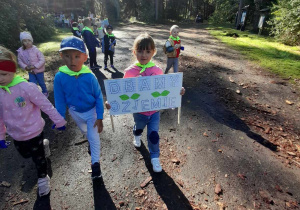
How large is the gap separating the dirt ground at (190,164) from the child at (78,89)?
862 mm

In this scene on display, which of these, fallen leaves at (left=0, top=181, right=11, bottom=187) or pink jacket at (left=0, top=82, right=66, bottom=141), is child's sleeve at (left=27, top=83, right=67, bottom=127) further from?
fallen leaves at (left=0, top=181, right=11, bottom=187)

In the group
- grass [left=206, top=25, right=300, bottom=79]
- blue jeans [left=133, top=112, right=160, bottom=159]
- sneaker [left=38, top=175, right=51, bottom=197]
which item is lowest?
sneaker [left=38, top=175, right=51, bottom=197]

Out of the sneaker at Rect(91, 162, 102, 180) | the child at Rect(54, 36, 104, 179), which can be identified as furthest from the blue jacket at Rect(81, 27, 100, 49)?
the sneaker at Rect(91, 162, 102, 180)

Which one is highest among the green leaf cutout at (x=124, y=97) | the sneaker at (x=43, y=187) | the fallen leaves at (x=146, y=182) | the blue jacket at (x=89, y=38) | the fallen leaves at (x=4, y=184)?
the blue jacket at (x=89, y=38)

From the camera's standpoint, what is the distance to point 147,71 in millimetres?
2965

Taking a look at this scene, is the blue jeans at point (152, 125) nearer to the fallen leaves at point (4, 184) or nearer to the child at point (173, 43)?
the fallen leaves at point (4, 184)

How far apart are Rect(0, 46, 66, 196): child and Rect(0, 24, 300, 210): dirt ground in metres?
0.86

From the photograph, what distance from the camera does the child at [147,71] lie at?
279cm

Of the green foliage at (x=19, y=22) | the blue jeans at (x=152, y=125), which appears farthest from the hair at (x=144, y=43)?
the green foliage at (x=19, y=22)

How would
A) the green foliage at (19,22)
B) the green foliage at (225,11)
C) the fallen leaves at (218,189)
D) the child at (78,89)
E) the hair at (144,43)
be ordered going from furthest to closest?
the green foliage at (225,11), the green foliage at (19,22), the fallen leaves at (218,189), the hair at (144,43), the child at (78,89)

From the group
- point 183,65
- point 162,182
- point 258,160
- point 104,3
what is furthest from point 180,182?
point 104,3

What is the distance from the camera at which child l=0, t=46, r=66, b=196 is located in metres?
2.17

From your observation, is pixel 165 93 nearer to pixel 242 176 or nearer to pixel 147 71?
pixel 147 71

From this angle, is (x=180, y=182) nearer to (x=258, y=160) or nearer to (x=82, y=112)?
(x=258, y=160)
